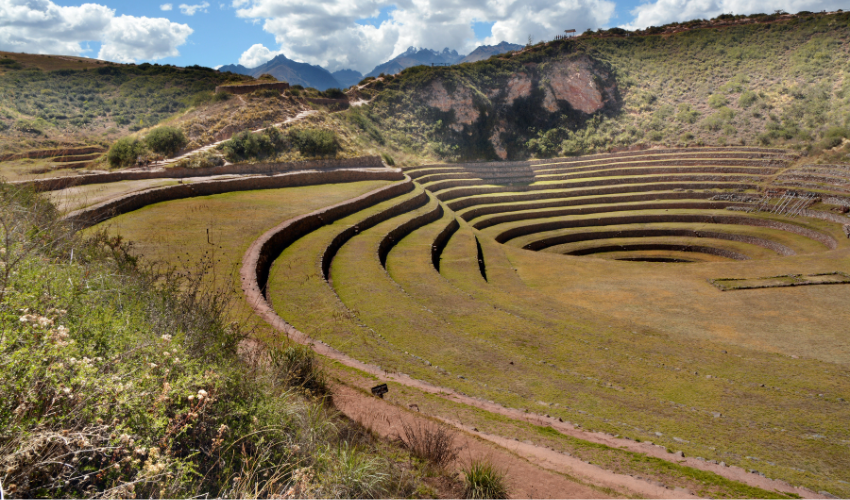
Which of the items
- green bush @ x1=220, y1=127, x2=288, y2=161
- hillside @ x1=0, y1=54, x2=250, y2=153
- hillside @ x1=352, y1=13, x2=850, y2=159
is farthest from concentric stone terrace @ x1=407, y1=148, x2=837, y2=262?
hillside @ x1=0, y1=54, x2=250, y2=153

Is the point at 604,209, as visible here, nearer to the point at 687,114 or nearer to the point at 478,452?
the point at 687,114

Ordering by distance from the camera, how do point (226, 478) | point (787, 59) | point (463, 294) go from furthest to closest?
point (787, 59) → point (463, 294) → point (226, 478)

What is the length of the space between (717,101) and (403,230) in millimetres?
42159

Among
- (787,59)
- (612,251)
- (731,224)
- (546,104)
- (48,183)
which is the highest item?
(787,59)

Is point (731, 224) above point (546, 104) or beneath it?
beneath

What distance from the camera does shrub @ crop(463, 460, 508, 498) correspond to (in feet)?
13.9

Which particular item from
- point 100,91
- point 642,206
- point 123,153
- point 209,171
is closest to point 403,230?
point 209,171

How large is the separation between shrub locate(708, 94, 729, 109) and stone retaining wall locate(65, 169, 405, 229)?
35427 mm

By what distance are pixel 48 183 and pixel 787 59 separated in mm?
64534

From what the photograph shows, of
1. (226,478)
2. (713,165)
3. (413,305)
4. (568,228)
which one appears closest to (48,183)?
(413,305)

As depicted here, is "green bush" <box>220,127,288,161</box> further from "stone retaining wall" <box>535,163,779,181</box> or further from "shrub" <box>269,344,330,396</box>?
"shrub" <box>269,344,330,396</box>

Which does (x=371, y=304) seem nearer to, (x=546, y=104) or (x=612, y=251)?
(x=612, y=251)

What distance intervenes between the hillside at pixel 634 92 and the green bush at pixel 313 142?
1364cm

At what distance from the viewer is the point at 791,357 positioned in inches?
405
